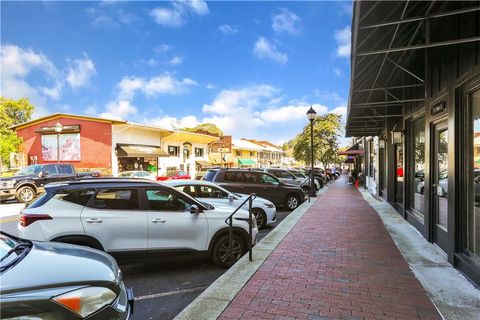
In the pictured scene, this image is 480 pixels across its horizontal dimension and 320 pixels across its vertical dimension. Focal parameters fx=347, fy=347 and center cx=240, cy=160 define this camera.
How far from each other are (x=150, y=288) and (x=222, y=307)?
1.61 metres

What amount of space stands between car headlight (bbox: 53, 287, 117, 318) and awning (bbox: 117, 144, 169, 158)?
2824 centimetres

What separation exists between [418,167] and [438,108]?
9.83 feet

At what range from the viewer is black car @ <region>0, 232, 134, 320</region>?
225 cm

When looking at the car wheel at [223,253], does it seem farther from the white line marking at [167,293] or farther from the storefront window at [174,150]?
the storefront window at [174,150]

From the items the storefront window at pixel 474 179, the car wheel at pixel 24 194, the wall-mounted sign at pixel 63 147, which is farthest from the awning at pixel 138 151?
A: the storefront window at pixel 474 179

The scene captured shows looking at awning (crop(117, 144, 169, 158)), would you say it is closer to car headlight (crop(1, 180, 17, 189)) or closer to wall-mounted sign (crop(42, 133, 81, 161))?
wall-mounted sign (crop(42, 133, 81, 161))

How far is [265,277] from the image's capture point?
16.7 ft

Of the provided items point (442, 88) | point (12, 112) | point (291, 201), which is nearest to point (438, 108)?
point (442, 88)

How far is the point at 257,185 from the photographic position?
1349 cm

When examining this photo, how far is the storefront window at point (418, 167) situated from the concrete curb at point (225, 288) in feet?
13.3

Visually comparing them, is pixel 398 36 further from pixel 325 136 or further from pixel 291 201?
pixel 325 136

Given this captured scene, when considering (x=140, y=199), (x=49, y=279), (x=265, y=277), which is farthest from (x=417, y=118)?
(x=49, y=279)

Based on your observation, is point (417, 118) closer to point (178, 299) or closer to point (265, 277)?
point (265, 277)

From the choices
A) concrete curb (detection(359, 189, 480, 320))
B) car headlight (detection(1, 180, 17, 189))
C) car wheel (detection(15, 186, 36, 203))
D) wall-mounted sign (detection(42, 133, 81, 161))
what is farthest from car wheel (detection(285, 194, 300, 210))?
wall-mounted sign (detection(42, 133, 81, 161))
